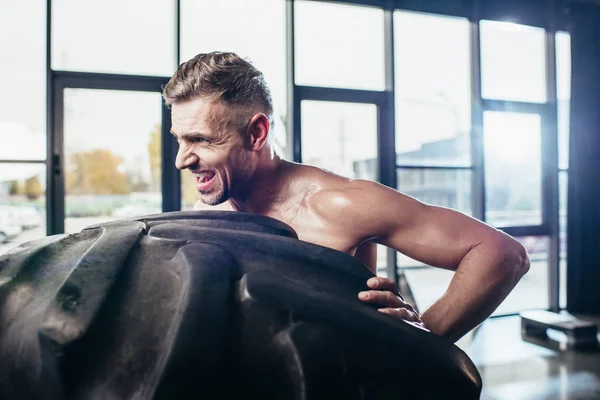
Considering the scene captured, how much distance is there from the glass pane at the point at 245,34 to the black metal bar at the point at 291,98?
3cm

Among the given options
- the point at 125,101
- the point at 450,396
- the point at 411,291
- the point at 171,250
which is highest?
the point at 125,101

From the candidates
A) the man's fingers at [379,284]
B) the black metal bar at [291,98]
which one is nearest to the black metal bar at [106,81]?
the black metal bar at [291,98]

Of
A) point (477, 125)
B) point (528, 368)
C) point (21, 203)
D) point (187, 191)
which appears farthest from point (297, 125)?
point (528, 368)

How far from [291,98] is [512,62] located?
2.16 meters

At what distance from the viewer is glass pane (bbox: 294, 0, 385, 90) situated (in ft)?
12.1

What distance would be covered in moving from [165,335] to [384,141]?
3.80 metres

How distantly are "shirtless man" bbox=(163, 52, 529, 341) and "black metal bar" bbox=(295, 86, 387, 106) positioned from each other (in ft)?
9.22

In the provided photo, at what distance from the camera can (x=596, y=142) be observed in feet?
15.0

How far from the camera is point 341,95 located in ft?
12.5

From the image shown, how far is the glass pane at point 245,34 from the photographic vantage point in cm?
336

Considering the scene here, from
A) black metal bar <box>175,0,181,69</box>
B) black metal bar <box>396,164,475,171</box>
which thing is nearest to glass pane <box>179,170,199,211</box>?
black metal bar <box>175,0,181,69</box>

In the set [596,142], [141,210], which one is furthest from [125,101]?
[596,142]

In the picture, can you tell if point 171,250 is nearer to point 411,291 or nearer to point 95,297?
point 95,297

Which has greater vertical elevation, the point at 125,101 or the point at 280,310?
the point at 125,101
